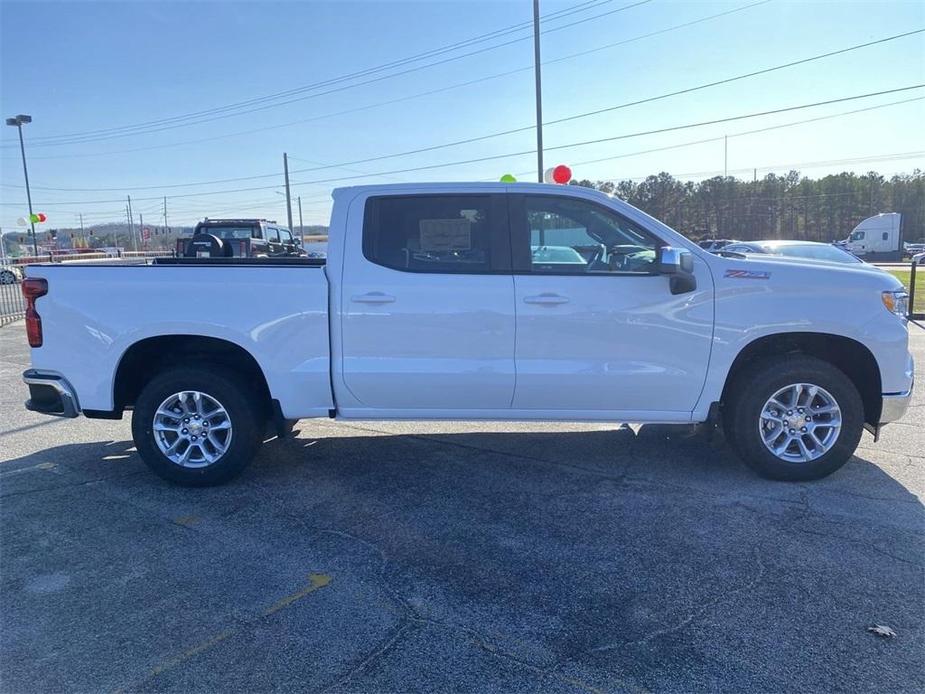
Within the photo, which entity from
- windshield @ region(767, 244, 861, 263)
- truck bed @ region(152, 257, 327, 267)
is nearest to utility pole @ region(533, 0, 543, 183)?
windshield @ region(767, 244, 861, 263)

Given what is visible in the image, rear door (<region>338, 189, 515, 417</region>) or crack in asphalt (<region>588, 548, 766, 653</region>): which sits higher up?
rear door (<region>338, 189, 515, 417</region>)

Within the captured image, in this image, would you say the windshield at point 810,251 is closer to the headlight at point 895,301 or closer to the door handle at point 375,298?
the headlight at point 895,301

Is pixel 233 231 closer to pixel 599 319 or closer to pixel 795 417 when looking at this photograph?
pixel 599 319

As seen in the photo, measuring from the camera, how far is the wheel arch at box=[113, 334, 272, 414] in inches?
182

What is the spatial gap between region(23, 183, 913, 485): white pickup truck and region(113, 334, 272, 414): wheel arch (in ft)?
0.14

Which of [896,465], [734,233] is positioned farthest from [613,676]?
[734,233]

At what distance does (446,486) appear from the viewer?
4.65m

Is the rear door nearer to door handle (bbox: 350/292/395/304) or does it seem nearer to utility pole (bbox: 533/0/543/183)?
door handle (bbox: 350/292/395/304)

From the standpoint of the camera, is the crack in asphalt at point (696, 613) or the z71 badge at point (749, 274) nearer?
the crack in asphalt at point (696, 613)

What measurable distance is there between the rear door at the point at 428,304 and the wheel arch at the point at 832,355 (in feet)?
5.46

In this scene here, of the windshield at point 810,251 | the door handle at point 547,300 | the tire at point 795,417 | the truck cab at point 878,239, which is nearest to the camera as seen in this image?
the door handle at point 547,300

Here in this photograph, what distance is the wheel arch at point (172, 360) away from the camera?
463cm

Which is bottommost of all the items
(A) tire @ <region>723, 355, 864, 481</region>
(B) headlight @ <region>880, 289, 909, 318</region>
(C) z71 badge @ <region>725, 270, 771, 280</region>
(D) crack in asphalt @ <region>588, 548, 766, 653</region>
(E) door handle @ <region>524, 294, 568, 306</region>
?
(D) crack in asphalt @ <region>588, 548, 766, 653</region>

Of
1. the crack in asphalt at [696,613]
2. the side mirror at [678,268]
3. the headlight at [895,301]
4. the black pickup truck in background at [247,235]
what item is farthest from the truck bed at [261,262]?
the black pickup truck in background at [247,235]
